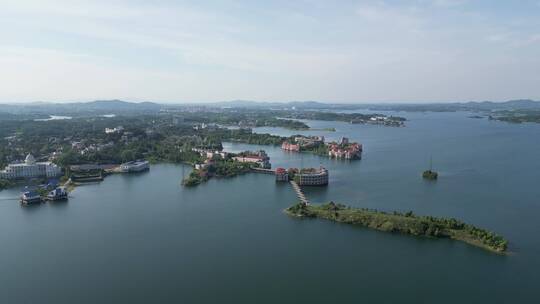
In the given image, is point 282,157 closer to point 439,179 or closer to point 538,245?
point 439,179

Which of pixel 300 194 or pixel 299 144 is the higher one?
pixel 299 144

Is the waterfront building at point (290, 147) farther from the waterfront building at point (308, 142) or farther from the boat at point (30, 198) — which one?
the boat at point (30, 198)

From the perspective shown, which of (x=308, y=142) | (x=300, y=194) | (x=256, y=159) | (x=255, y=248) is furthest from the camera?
(x=308, y=142)

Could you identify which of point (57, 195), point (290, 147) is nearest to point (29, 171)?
point (57, 195)

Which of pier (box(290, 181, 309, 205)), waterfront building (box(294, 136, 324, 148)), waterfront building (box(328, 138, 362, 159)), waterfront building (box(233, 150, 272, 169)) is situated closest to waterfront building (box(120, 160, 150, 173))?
waterfront building (box(233, 150, 272, 169))

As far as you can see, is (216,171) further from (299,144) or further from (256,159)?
(299,144)

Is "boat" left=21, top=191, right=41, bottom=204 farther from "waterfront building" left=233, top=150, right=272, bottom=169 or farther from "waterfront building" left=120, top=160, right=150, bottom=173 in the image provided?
"waterfront building" left=233, top=150, right=272, bottom=169

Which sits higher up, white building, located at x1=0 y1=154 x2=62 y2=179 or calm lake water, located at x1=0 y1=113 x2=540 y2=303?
white building, located at x1=0 y1=154 x2=62 y2=179
